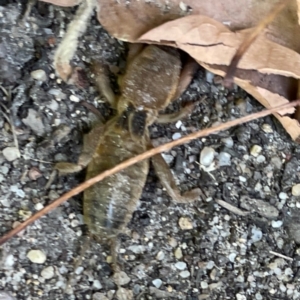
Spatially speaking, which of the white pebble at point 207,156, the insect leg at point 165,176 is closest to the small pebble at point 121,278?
the insect leg at point 165,176

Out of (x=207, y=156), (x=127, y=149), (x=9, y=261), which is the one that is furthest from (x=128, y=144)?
(x=9, y=261)

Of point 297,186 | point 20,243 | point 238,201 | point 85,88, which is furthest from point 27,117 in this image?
point 297,186

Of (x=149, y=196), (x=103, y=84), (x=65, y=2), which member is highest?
(x=65, y=2)

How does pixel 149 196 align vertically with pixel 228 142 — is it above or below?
below

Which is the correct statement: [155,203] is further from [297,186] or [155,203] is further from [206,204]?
[297,186]

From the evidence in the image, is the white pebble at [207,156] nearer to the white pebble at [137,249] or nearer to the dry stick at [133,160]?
the dry stick at [133,160]

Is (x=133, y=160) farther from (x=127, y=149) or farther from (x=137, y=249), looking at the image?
(x=137, y=249)

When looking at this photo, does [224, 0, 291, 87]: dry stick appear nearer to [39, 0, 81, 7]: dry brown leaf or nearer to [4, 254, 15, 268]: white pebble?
[39, 0, 81, 7]: dry brown leaf

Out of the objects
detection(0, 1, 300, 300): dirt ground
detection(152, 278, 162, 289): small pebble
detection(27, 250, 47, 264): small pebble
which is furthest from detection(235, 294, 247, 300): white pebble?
detection(27, 250, 47, 264): small pebble
